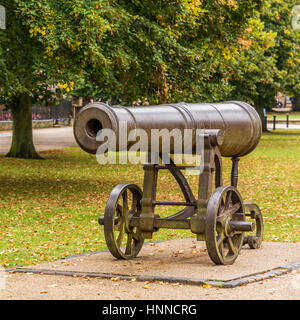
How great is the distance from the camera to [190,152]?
851cm

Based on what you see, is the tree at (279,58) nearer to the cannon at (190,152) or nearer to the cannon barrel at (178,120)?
the cannon barrel at (178,120)

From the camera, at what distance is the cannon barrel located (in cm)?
776

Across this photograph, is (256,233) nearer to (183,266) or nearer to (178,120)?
(183,266)

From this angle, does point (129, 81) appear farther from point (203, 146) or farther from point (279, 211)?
point (203, 146)

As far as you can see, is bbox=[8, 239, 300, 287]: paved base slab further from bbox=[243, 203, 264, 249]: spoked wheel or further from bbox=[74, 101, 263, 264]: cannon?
bbox=[74, 101, 263, 264]: cannon

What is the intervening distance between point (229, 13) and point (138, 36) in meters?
6.37

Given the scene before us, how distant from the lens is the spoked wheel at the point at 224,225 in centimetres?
796

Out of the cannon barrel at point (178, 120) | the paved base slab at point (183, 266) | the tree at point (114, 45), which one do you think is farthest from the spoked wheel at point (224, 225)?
the tree at point (114, 45)

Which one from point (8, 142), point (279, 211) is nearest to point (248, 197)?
point (279, 211)

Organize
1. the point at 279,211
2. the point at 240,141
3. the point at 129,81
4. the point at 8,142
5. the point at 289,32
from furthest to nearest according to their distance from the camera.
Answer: the point at 289,32, the point at 8,142, the point at 129,81, the point at 279,211, the point at 240,141

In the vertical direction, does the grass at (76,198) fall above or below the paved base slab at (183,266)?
below

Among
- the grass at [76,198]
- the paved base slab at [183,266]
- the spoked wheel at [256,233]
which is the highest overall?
the spoked wheel at [256,233]

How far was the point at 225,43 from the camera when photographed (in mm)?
22594

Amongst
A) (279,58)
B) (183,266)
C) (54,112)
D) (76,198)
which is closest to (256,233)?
(183,266)
